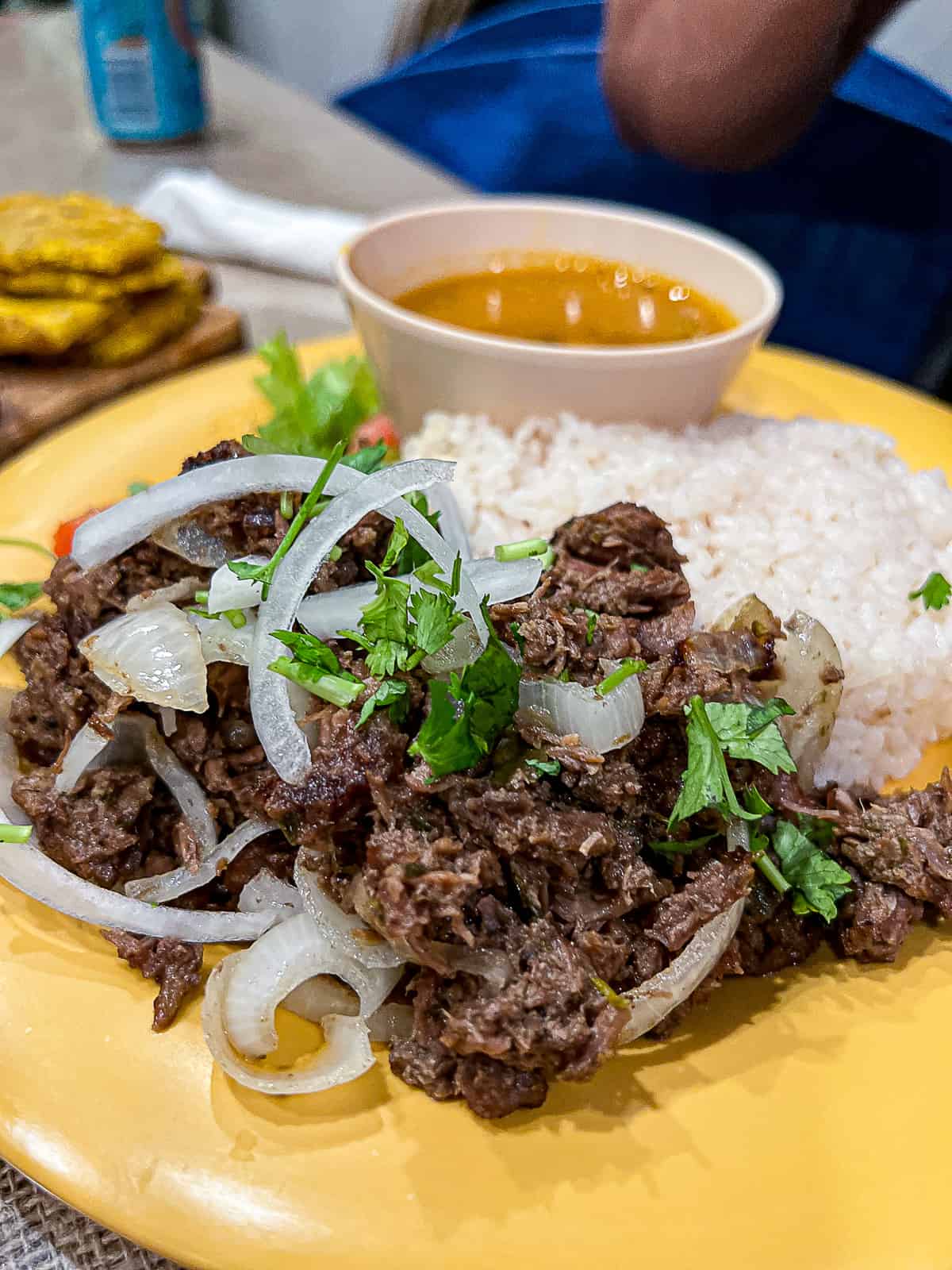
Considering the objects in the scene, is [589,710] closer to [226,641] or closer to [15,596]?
[226,641]

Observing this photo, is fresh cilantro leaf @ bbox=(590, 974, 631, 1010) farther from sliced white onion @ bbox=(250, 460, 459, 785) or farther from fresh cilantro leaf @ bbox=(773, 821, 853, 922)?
sliced white onion @ bbox=(250, 460, 459, 785)

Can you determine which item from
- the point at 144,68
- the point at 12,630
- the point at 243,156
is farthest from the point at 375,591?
the point at 243,156

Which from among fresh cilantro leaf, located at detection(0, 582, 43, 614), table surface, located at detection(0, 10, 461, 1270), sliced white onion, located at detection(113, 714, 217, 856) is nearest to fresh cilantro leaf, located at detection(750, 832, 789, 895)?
sliced white onion, located at detection(113, 714, 217, 856)

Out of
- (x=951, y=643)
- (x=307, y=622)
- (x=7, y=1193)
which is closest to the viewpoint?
(x=7, y=1193)

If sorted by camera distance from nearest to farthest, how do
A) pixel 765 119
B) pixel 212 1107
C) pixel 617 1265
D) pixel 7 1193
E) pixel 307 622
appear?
1. pixel 617 1265
2. pixel 212 1107
3. pixel 7 1193
4. pixel 307 622
5. pixel 765 119

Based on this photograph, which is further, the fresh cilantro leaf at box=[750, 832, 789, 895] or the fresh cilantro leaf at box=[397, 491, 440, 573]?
the fresh cilantro leaf at box=[397, 491, 440, 573]

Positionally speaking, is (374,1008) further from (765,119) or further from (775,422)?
(765,119)

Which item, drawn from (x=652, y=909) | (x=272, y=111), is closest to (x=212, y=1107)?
(x=652, y=909)

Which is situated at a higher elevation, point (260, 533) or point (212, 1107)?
point (260, 533)
